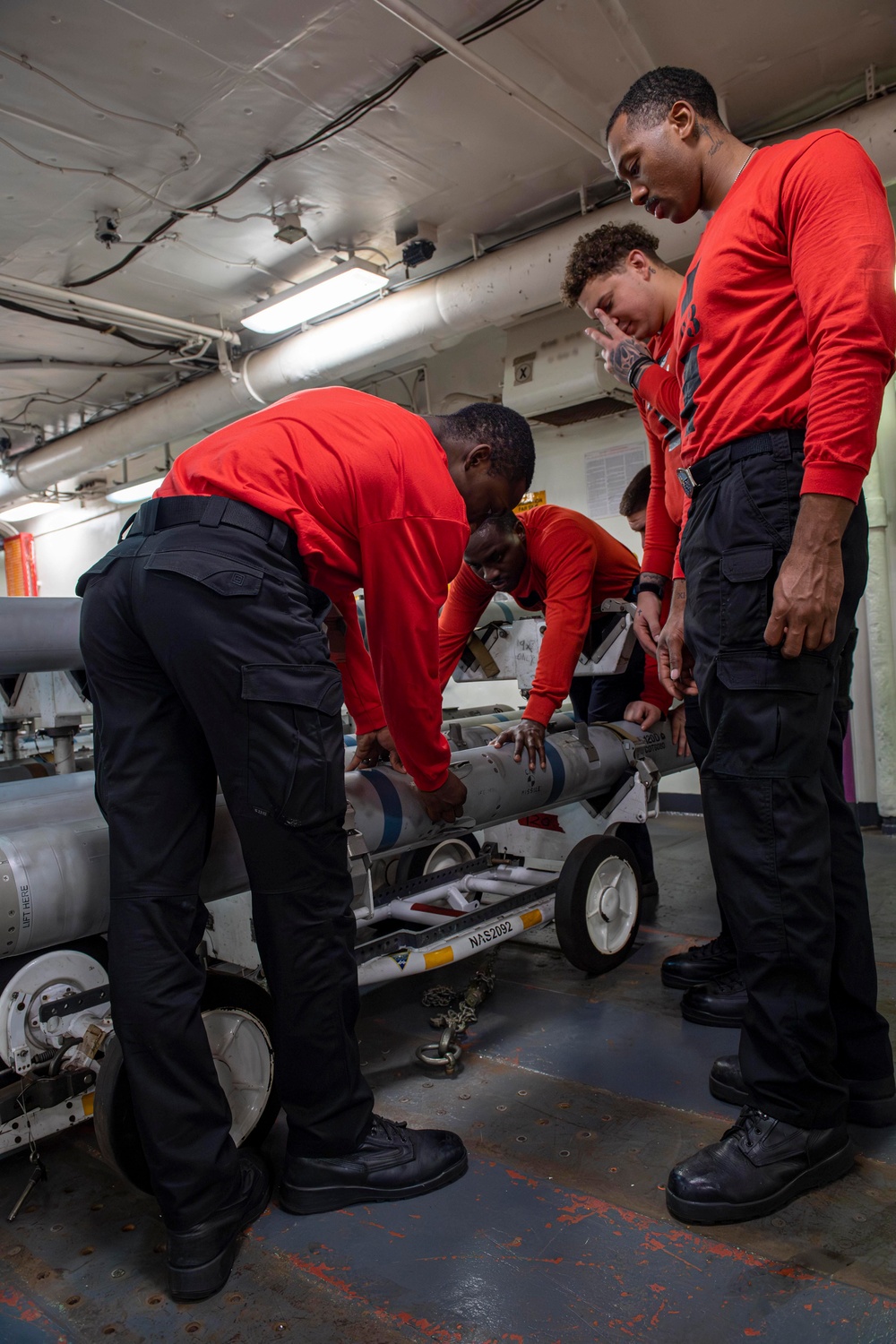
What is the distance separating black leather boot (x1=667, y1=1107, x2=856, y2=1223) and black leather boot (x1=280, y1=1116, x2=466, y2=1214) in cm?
47

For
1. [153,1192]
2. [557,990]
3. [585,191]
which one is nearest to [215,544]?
[153,1192]

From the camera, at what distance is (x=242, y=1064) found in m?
1.85

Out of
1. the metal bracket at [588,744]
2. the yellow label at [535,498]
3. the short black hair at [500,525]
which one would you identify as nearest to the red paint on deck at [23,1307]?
the metal bracket at [588,744]

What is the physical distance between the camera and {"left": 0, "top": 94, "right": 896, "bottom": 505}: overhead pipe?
166 inches

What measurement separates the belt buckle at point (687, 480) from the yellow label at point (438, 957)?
54.4 inches

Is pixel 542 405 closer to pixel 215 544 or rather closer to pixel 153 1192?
pixel 215 544

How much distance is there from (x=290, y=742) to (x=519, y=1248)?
995 mm

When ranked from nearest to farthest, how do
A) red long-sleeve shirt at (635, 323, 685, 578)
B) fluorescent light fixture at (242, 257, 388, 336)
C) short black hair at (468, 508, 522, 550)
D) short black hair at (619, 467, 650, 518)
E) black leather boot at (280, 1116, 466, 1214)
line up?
black leather boot at (280, 1116, 466, 1214) → red long-sleeve shirt at (635, 323, 685, 578) → short black hair at (468, 508, 522, 550) → short black hair at (619, 467, 650, 518) → fluorescent light fixture at (242, 257, 388, 336)

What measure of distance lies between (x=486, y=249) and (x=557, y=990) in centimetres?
453

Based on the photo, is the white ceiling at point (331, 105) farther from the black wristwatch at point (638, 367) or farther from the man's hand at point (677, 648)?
the man's hand at point (677, 648)

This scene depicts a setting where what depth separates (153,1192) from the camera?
1.64 meters

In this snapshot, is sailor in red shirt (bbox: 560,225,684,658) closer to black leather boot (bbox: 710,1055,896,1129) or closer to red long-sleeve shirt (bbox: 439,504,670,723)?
red long-sleeve shirt (bbox: 439,504,670,723)

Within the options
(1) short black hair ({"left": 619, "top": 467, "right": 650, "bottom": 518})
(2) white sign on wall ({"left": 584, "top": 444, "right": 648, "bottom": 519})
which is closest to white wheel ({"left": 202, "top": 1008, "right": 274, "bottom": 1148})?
(1) short black hair ({"left": 619, "top": 467, "right": 650, "bottom": 518})

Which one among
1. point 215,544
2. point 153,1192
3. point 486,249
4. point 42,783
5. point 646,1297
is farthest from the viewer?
point 486,249
